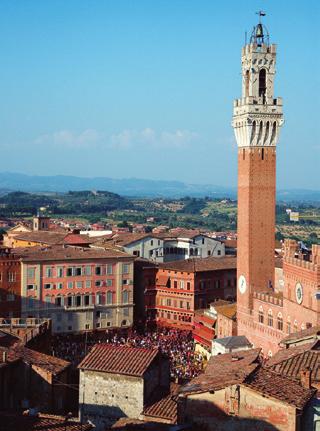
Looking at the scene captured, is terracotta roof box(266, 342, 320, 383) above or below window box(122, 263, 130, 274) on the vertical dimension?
above

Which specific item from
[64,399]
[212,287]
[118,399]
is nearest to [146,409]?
[118,399]

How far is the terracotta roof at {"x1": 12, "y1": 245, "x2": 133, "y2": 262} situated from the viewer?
69188 mm

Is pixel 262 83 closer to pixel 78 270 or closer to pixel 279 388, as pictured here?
pixel 78 270

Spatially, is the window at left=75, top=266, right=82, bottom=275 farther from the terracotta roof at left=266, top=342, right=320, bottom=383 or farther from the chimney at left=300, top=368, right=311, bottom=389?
the chimney at left=300, top=368, right=311, bottom=389

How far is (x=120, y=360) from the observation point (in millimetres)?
26422

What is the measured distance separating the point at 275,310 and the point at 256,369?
3394 cm

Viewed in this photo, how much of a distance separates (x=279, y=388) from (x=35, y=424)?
6.48 m

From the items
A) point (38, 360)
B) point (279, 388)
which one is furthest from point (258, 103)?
point (279, 388)

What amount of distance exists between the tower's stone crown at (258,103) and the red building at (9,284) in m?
20.1

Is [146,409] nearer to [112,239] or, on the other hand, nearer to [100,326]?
[100,326]

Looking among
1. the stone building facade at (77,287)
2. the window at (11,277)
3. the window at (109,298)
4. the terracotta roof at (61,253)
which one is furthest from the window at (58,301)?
the window at (109,298)

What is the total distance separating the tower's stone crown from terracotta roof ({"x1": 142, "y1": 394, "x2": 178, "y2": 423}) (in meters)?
37.9

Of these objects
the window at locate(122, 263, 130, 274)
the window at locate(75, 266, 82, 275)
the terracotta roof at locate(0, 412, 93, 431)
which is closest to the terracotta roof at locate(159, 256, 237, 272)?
the window at locate(122, 263, 130, 274)

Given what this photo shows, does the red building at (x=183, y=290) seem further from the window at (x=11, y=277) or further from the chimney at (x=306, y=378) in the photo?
the chimney at (x=306, y=378)
